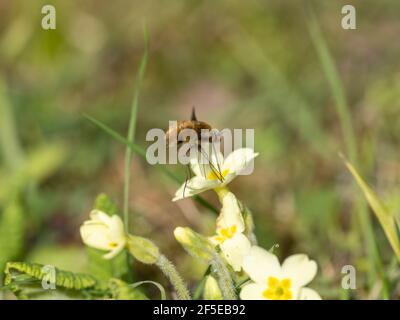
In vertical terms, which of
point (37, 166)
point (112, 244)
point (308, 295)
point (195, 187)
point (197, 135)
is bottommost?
point (308, 295)

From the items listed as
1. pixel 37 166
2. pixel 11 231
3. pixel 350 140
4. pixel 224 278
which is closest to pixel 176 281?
pixel 224 278

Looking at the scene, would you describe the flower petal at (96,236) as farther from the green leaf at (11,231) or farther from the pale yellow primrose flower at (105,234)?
the green leaf at (11,231)

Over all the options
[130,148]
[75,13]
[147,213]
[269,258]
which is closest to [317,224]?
[147,213]

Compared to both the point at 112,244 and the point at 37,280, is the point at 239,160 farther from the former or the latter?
the point at 37,280

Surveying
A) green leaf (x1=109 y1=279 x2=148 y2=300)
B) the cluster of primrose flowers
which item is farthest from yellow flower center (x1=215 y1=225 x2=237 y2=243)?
green leaf (x1=109 y1=279 x2=148 y2=300)

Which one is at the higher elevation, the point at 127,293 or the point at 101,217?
the point at 101,217

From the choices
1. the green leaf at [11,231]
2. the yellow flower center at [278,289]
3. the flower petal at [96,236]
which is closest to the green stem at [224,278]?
the yellow flower center at [278,289]

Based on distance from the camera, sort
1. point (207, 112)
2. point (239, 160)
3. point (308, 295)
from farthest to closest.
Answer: point (207, 112)
point (239, 160)
point (308, 295)

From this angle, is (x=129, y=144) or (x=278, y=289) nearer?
(x=278, y=289)

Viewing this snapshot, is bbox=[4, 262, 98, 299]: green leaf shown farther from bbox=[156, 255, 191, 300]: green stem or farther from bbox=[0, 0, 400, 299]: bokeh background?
bbox=[0, 0, 400, 299]: bokeh background
